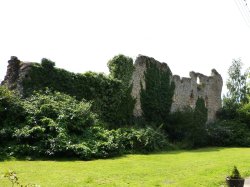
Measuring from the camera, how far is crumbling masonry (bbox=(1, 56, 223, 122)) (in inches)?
781

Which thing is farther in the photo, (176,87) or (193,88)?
(193,88)

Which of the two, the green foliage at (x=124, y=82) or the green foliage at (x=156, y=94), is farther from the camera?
the green foliage at (x=156, y=94)

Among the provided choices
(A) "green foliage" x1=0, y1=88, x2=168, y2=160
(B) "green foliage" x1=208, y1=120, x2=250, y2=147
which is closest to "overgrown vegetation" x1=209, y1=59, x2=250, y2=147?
(B) "green foliage" x1=208, y1=120, x2=250, y2=147

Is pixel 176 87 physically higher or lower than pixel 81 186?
higher

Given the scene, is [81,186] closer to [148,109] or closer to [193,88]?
[148,109]

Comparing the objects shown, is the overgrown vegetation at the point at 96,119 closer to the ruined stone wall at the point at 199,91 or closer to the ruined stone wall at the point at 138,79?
the ruined stone wall at the point at 138,79

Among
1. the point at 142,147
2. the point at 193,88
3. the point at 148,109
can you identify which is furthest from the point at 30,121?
the point at 193,88

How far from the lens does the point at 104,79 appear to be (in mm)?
23469

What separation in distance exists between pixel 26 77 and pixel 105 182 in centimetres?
1032

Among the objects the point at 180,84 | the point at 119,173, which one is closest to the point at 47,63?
the point at 119,173

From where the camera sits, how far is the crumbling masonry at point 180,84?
19.8 meters

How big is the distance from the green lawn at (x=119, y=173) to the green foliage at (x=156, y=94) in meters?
11.2

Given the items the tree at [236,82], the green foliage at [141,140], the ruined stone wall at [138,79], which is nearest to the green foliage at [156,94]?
the ruined stone wall at [138,79]

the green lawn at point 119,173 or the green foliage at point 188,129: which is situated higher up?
the green foliage at point 188,129
